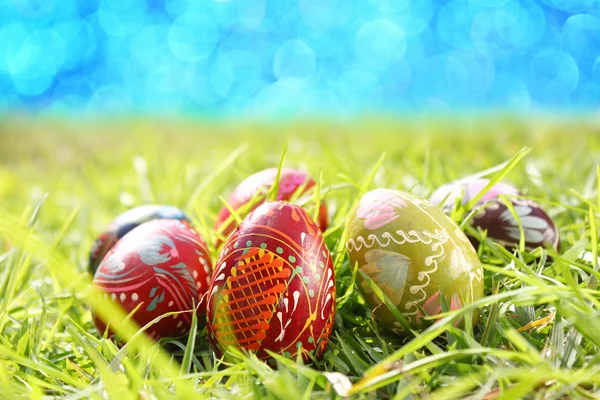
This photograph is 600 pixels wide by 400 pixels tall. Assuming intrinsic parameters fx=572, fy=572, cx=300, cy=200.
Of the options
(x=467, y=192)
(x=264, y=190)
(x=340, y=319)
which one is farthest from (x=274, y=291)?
(x=467, y=192)

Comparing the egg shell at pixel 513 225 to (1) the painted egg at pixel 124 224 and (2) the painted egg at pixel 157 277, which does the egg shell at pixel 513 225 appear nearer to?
(2) the painted egg at pixel 157 277

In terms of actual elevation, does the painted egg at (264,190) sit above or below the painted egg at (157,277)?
above

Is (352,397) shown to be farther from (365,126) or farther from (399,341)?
(365,126)

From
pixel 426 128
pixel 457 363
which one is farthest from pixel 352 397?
pixel 426 128

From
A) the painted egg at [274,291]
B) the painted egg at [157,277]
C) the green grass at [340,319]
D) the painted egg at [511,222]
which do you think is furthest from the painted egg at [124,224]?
the painted egg at [511,222]

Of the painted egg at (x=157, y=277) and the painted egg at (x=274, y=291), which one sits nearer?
the painted egg at (x=274, y=291)
